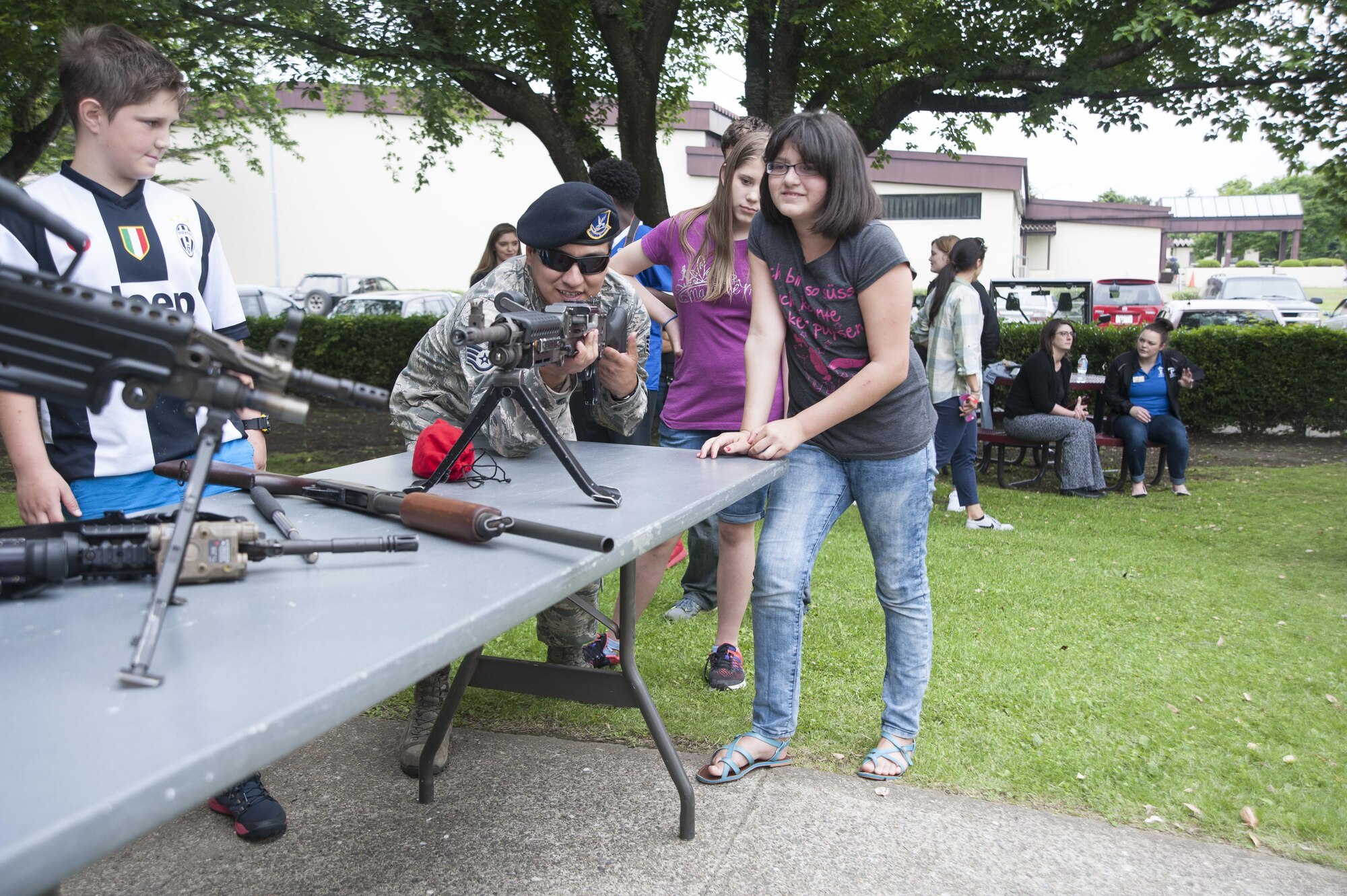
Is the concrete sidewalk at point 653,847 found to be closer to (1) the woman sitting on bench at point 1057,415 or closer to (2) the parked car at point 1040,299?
(1) the woman sitting on bench at point 1057,415

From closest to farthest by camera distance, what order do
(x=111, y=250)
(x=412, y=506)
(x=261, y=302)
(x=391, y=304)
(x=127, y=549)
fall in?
(x=127, y=549)
(x=412, y=506)
(x=111, y=250)
(x=391, y=304)
(x=261, y=302)

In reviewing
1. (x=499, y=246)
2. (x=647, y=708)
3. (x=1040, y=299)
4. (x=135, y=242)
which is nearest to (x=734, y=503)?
(x=647, y=708)

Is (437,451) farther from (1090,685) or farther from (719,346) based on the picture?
(1090,685)

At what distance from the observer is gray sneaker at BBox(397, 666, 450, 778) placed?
3229 mm

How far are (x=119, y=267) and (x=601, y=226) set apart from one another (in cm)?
117

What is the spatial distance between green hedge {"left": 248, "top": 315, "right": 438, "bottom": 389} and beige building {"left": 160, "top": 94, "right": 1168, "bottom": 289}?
1722cm

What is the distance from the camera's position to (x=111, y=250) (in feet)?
7.91

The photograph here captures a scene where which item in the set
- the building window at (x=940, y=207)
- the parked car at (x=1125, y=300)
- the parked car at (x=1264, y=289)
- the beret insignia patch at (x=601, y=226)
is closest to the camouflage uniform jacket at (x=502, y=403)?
the beret insignia patch at (x=601, y=226)

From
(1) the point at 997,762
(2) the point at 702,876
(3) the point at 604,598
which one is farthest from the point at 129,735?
(3) the point at 604,598

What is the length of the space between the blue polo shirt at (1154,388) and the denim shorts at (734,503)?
6094 mm

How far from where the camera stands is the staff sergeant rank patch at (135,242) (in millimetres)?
2441

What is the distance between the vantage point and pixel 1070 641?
450cm

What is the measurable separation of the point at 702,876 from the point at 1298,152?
374 inches

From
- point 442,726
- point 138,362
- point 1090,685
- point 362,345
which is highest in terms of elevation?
→ point 138,362
